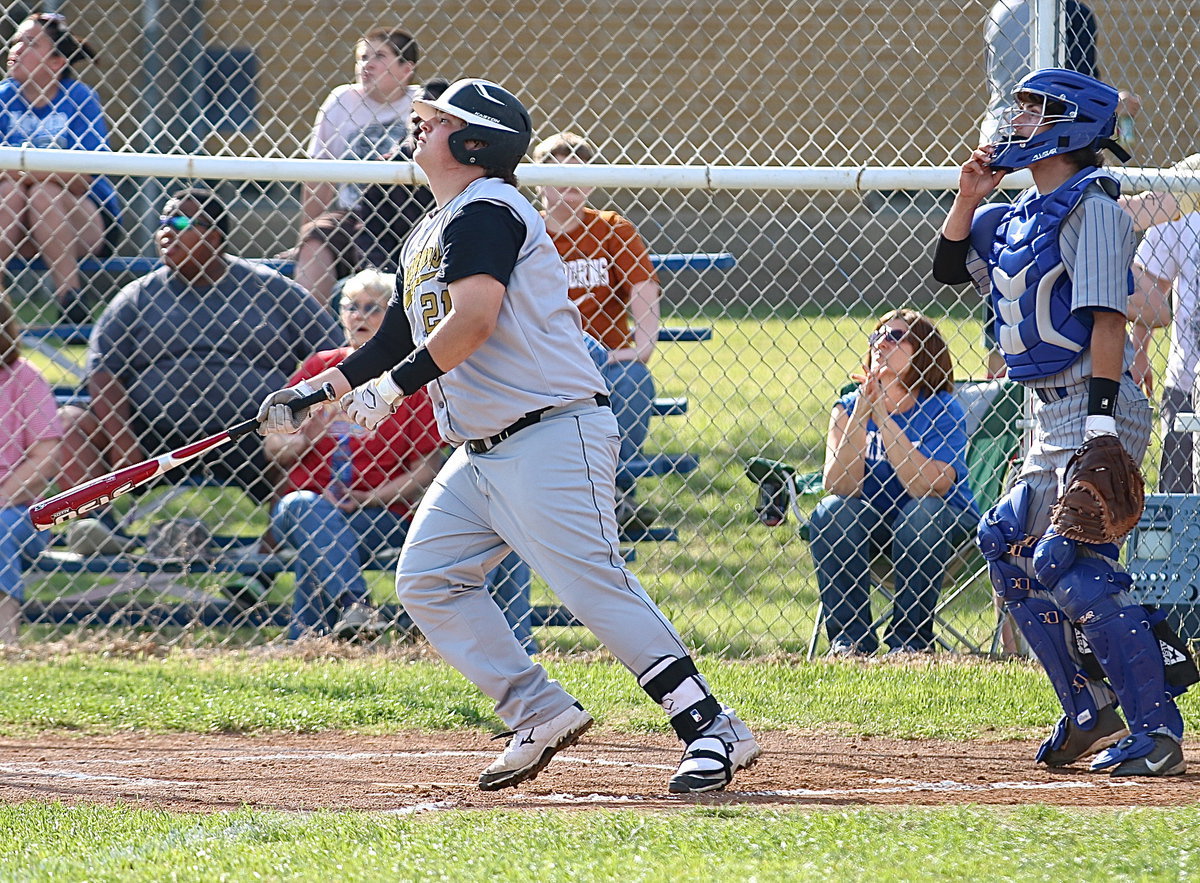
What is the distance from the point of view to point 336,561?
6586mm

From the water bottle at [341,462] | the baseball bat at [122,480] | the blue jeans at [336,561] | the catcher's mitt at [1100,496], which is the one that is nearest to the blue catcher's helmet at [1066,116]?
the catcher's mitt at [1100,496]

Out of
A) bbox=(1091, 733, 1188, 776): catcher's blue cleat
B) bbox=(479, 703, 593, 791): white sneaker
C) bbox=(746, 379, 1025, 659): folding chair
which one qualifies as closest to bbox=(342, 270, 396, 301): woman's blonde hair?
bbox=(746, 379, 1025, 659): folding chair

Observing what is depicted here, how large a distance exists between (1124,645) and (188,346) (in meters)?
4.35

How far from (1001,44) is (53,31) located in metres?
4.82

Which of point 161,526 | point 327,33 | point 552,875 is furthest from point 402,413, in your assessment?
point 327,33

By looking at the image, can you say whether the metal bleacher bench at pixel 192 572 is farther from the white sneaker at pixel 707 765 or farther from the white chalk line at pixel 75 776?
the white sneaker at pixel 707 765

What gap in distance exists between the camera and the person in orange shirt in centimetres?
683

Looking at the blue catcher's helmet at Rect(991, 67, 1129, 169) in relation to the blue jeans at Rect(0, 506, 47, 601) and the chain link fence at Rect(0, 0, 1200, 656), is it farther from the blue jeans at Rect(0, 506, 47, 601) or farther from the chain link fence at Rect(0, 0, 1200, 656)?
the blue jeans at Rect(0, 506, 47, 601)

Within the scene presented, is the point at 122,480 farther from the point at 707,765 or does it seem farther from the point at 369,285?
the point at 369,285

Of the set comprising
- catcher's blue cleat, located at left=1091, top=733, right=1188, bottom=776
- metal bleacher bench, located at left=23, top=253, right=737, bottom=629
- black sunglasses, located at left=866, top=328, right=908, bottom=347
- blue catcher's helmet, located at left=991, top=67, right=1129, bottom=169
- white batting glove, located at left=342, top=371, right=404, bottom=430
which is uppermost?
blue catcher's helmet, located at left=991, top=67, right=1129, bottom=169

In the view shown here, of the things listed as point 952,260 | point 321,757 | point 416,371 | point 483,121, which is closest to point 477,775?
point 321,757

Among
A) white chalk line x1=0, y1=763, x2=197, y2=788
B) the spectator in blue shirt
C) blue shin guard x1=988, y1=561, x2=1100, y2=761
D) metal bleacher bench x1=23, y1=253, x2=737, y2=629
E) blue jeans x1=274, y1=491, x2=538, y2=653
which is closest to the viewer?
white chalk line x1=0, y1=763, x2=197, y2=788

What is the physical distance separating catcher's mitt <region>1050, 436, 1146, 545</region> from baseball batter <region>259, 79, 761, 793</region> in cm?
112

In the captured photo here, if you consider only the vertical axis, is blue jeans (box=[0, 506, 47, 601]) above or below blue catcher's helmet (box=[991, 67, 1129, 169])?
below
